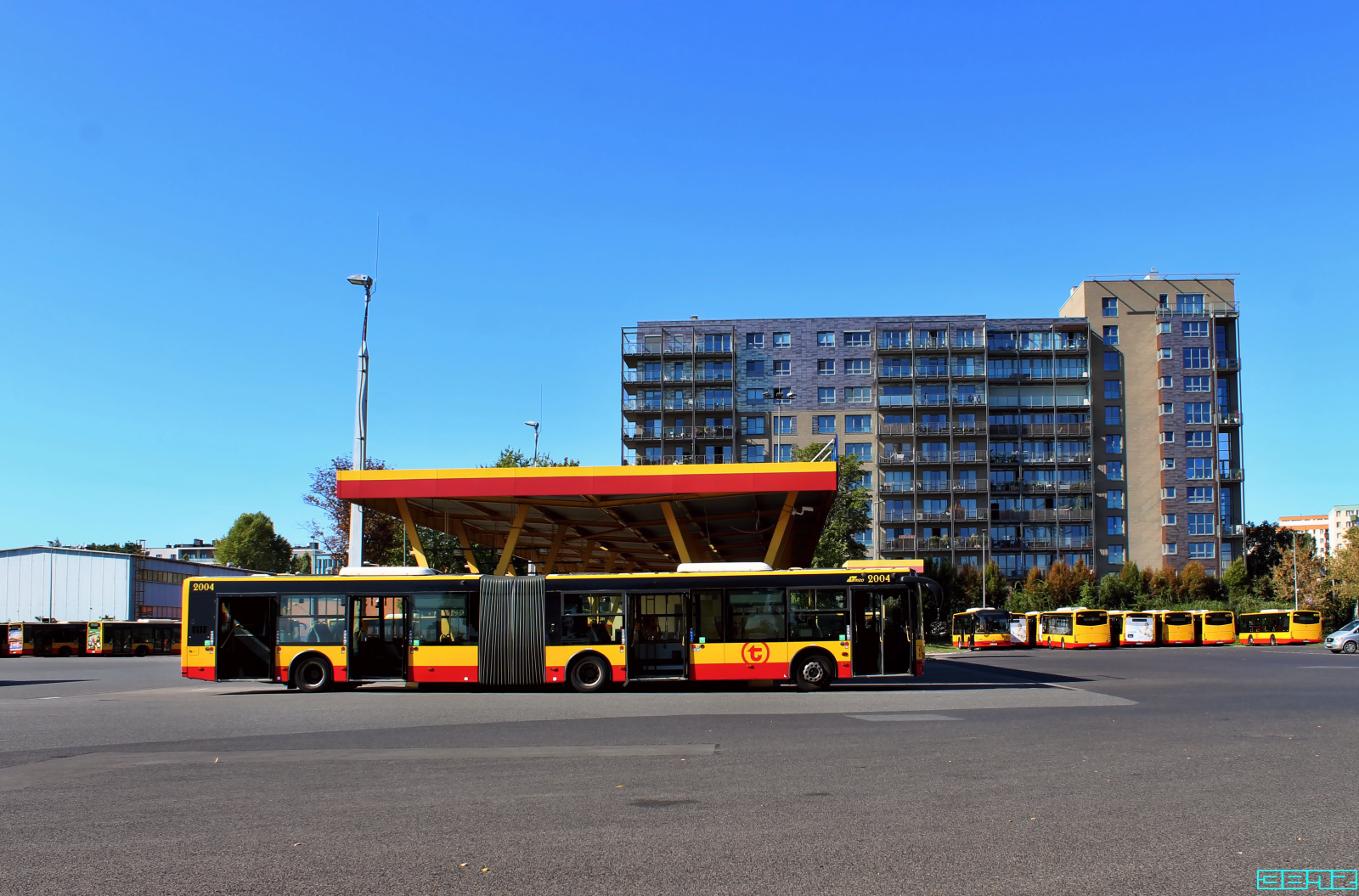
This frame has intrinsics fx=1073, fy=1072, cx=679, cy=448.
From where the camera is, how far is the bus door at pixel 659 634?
23.1 meters

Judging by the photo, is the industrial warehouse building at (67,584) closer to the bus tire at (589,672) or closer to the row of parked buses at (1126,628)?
the row of parked buses at (1126,628)

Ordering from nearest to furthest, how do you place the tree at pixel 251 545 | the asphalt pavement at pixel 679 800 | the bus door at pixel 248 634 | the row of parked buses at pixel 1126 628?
the asphalt pavement at pixel 679 800
the bus door at pixel 248 634
the row of parked buses at pixel 1126 628
the tree at pixel 251 545

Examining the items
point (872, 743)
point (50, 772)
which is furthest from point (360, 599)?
point (872, 743)

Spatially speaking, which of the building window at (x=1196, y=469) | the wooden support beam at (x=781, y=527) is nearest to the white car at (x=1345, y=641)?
the wooden support beam at (x=781, y=527)

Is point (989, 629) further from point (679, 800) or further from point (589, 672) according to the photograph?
point (679, 800)

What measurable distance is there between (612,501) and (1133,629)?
4300cm

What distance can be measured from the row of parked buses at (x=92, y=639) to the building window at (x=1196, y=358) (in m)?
76.0

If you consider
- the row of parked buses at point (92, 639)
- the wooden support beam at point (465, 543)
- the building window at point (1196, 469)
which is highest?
the building window at point (1196, 469)

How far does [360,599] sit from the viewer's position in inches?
931

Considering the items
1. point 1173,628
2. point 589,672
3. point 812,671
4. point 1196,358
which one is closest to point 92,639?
point 589,672

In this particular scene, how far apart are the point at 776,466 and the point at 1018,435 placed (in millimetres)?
65082

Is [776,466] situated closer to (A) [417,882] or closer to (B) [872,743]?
(B) [872,743]

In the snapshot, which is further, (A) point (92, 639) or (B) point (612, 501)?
(A) point (92, 639)

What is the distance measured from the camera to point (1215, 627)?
6281 centimetres
